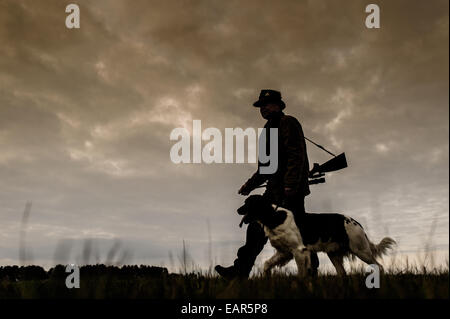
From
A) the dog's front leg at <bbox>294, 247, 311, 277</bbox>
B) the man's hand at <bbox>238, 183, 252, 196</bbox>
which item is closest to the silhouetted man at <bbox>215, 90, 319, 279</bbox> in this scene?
the man's hand at <bbox>238, 183, 252, 196</bbox>

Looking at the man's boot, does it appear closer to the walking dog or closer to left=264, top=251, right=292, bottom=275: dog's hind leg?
the walking dog

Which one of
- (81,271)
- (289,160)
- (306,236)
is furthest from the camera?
(306,236)

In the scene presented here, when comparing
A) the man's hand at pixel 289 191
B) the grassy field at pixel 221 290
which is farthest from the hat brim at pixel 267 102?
the grassy field at pixel 221 290

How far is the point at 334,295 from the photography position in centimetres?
375

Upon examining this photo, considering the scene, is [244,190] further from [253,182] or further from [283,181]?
[283,181]

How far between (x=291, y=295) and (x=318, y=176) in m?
3.31

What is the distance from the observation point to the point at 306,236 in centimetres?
676

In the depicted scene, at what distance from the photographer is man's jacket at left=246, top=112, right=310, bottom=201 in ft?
19.9

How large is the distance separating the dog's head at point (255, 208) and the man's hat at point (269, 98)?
60.6 inches

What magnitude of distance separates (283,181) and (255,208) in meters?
0.61

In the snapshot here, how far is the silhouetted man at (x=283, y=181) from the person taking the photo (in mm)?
6039

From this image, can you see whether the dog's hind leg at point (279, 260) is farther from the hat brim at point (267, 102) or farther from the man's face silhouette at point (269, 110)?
the hat brim at point (267, 102)

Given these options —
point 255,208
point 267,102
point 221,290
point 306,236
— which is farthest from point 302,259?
point 267,102
